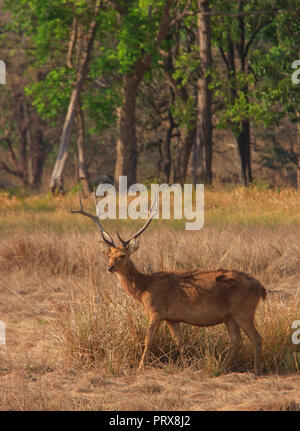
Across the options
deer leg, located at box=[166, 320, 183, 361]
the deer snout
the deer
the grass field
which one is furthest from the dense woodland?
the deer snout

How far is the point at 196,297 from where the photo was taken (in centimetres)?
686

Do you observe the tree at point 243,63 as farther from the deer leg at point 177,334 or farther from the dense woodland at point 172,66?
the deer leg at point 177,334

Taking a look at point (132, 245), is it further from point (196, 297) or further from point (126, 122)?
point (126, 122)

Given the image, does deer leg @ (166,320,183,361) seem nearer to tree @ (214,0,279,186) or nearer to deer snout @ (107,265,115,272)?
deer snout @ (107,265,115,272)

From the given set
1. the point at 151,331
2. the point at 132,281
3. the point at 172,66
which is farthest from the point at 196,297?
the point at 172,66

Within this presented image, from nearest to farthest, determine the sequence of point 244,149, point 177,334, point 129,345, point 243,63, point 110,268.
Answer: point 110,268
point 177,334
point 129,345
point 244,149
point 243,63

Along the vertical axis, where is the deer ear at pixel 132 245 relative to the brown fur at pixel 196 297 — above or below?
above

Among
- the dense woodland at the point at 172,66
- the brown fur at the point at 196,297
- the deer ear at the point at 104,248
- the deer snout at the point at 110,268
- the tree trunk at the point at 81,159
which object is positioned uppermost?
the dense woodland at the point at 172,66

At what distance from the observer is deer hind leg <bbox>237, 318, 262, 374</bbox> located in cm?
678

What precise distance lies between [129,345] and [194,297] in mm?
1057

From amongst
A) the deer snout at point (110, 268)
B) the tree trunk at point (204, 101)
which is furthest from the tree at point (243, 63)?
the deer snout at point (110, 268)

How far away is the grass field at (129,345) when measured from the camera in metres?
6.39
